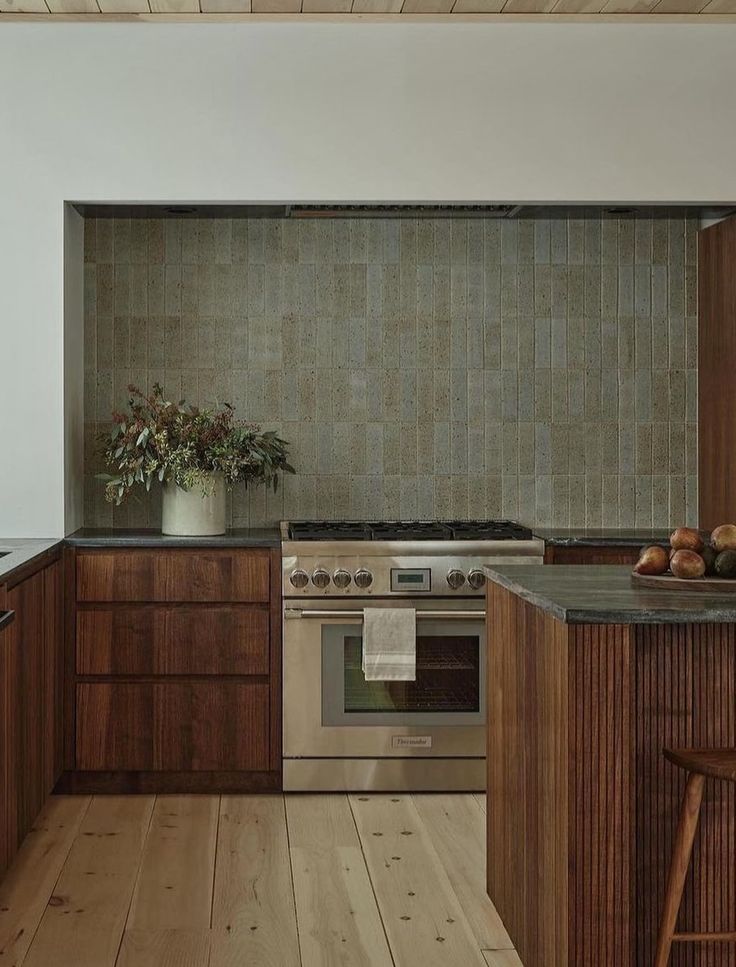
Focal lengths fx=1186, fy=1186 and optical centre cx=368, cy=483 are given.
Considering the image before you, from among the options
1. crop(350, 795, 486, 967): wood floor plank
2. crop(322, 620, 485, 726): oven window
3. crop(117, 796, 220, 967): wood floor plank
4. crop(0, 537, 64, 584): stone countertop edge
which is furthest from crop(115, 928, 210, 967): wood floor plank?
crop(322, 620, 485, 726): oven window

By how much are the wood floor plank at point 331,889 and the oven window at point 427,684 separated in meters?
0.37

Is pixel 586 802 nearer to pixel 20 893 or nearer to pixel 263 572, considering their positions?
pixel 20 893

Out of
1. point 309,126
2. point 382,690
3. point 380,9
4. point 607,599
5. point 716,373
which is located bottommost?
point 382,690

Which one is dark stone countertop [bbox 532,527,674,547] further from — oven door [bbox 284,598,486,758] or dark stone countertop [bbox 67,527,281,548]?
dark stone countertop [bbox 67,527,281,548]

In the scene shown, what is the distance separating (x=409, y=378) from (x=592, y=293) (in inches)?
33.1

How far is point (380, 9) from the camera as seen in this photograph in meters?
4.23

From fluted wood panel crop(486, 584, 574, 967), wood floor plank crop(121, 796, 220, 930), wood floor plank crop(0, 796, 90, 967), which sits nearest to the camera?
fluted wood panel crop(486, 584, 574, 967)

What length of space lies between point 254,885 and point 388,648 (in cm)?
110

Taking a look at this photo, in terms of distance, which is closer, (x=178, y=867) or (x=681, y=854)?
(x=681, y=854)

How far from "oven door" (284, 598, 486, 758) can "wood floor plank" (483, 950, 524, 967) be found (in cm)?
142

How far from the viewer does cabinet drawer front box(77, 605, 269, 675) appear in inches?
166

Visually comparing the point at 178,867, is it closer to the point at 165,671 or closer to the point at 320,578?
the point at 165,671

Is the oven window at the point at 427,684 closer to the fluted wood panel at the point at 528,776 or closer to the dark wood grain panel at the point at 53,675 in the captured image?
the dark wood grain panel at the point at 53,675

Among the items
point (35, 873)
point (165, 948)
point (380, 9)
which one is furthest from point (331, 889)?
point (380, 9)
